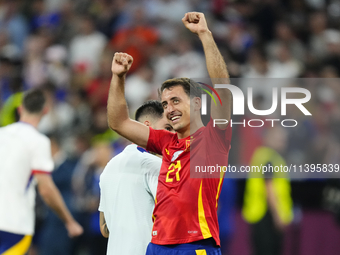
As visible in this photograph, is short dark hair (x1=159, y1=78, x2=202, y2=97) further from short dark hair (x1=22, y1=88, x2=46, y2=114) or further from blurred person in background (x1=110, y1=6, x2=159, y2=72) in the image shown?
blurred person in background (x1=110, y1=6, x2=159, y2=72)

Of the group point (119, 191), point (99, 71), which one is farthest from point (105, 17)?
point (119, 191)

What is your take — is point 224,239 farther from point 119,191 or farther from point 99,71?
point 99,71

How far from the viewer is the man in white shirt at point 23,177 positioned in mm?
5617

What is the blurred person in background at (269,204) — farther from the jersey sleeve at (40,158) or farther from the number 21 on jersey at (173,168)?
the number 21 on jersey at (173,168)

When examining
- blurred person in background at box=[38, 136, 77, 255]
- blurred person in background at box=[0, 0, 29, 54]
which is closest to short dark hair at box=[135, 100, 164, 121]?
blurred person in background at box=[38, 136, 77, 255]

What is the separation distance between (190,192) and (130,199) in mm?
720

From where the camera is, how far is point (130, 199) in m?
4.24

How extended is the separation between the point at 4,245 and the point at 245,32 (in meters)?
7.35

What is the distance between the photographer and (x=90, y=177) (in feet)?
27.7

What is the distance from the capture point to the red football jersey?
3.72m

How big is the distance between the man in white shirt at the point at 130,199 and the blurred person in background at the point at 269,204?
3748mm

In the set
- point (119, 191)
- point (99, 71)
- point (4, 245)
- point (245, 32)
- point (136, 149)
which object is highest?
point (245, 32)

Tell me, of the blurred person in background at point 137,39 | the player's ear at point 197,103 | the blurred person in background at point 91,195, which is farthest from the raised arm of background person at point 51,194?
the blurred person in background at point 137,39

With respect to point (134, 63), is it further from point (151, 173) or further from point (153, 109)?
point (151, 173)
